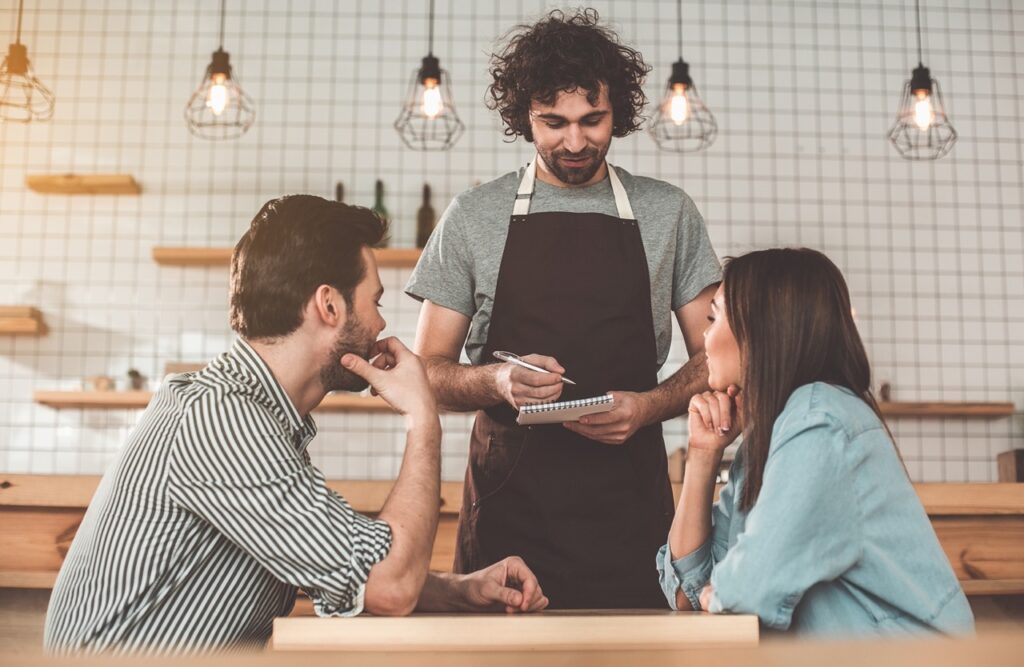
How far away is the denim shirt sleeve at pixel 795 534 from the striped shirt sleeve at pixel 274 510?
44cm

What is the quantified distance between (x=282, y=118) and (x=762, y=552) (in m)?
3.74

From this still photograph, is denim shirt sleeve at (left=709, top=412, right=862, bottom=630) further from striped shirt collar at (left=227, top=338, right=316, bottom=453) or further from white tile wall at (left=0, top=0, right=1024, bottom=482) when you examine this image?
white tile wall at (left=0, top=0, right=1024, bottom=482)

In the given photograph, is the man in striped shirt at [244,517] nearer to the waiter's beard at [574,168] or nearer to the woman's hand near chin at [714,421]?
the woman's hand near chin at [714,421]

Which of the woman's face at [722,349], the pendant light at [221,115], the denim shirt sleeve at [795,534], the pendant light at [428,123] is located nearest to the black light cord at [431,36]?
the pendant light at [428,123]

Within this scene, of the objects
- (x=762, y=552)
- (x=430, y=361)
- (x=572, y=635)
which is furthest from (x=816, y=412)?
(x=430, y=361)

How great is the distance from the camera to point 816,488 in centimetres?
121

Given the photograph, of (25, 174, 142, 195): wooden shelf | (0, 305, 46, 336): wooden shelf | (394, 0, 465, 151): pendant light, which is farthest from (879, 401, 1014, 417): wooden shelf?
(0, 305, 46, 336): wooden shelf

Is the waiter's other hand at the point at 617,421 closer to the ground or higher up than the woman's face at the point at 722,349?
closer to the ground

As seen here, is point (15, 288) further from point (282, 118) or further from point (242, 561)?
point (242, 561)

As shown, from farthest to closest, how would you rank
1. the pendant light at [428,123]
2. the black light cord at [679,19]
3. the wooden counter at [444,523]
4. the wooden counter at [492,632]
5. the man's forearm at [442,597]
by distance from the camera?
the black light cord at [679,19] < the pendant light at [428,123] < the wooden counter at [444,523] < the man's forearm at [442,597] < the wooden counter at [492,632]

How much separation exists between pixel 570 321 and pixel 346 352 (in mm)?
727

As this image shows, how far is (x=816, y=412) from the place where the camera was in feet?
4.17

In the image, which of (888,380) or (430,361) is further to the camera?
(888,380)

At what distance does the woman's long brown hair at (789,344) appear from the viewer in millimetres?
1416
